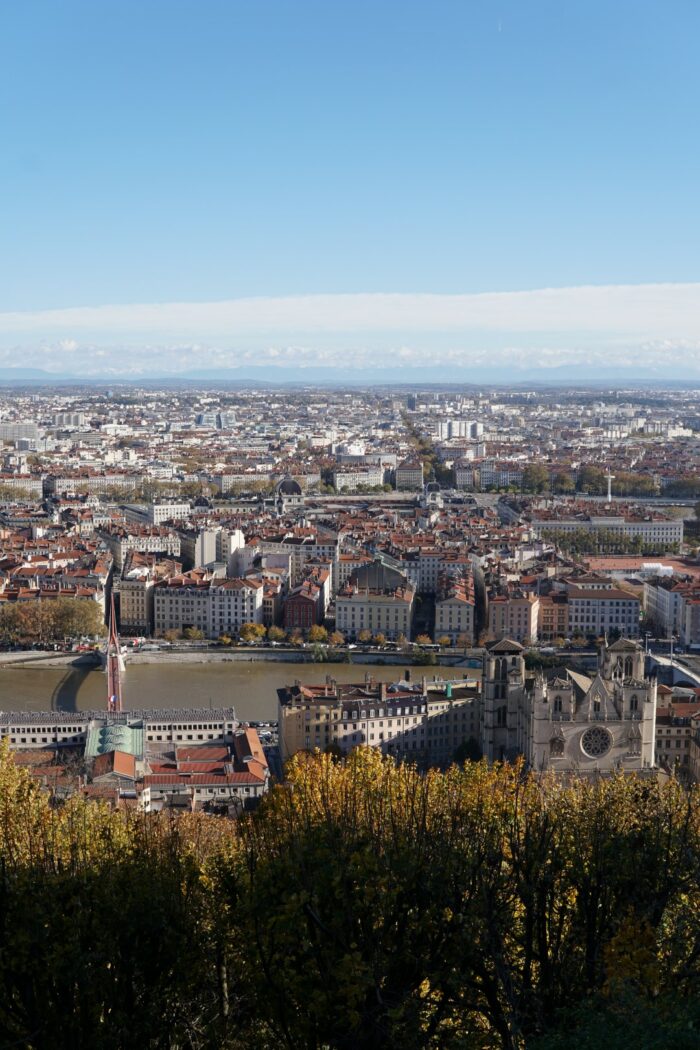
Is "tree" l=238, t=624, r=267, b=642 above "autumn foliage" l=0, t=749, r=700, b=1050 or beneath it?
beneath

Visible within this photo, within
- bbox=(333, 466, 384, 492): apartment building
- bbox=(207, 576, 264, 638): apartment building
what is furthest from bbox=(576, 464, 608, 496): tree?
bbox=(207, 576, 264, 638): apartment building

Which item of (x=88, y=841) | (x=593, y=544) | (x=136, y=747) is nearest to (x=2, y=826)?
(x=88, y=841)

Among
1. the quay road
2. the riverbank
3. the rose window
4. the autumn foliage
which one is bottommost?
the riverbank

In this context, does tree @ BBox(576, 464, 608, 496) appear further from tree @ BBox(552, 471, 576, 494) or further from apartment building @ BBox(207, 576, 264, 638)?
apartment building @ BBox(207, 576, 264, 638)

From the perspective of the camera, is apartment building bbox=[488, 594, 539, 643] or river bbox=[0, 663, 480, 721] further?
apartment building bbox=[488, 594, 539, 643]

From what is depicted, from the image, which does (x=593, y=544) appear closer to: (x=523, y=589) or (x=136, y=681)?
(x=523, y=589)

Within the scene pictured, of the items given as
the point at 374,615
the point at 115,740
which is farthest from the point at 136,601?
the point at 115,740

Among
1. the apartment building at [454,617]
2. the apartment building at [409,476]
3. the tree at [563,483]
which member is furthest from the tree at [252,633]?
the apartment building at [409,476]

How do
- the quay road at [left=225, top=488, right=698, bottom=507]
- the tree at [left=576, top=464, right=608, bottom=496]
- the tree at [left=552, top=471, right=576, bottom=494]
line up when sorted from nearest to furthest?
the quay road at [left=225, top=488, right=698, bottom=507]
the tree at [left=576, top=464, right=608, bottom=496]
the tree at [left=552, top=471, right=576, bottom=494]
